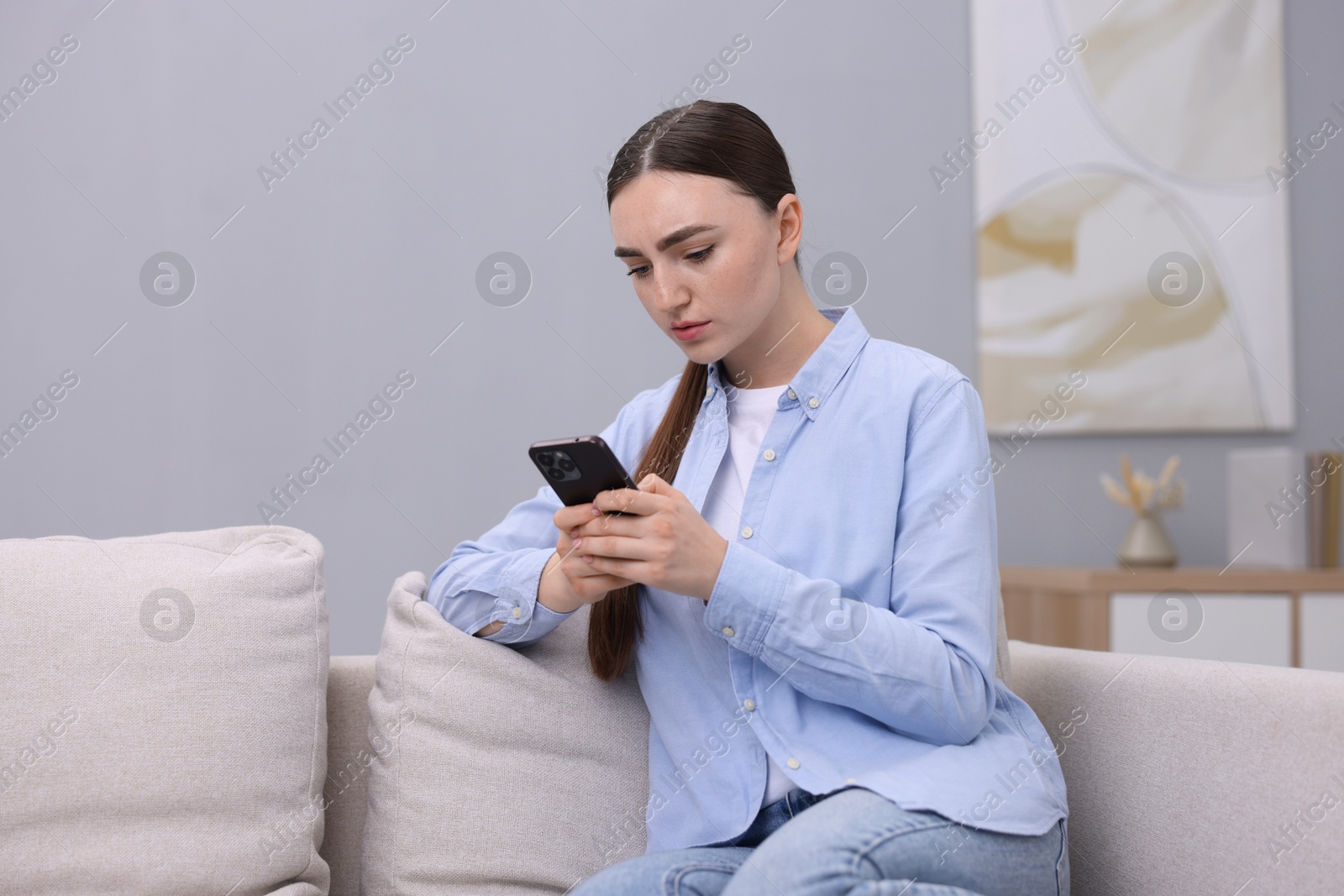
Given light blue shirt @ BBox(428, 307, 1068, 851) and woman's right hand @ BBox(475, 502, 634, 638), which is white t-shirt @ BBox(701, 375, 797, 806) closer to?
light blue shirt @ BBox(428, 307, 1068, 851)

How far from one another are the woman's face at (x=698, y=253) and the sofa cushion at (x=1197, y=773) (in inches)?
23.8

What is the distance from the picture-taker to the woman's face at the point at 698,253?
1.18m

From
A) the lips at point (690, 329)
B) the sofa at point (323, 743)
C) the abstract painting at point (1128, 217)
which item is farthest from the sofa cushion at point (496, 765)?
the abstract painting at point (1128, 217)

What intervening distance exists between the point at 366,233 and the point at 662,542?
5.94 ft

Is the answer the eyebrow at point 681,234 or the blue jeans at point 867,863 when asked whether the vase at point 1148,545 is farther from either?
the eyebrow at point 681,234

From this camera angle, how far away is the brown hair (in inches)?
47.4

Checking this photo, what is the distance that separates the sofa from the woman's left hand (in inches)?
11.9

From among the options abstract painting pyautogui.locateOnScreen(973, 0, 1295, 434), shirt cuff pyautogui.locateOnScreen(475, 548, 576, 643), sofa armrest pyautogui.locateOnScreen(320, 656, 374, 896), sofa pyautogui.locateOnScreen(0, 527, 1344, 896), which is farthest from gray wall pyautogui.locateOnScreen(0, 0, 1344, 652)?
shirt cuff pyautogui.locateOnScreen(475, 548, 576, 643)

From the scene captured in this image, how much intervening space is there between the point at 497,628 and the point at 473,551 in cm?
14

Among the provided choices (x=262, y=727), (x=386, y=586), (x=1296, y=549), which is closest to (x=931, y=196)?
(x=1296, y=549)

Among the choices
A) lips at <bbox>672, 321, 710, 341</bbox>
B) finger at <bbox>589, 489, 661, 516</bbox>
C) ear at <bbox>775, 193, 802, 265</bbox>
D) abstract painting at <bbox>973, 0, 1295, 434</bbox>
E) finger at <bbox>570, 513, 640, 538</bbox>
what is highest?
abstract painting at <bbox>973, 0, 1295, 434</bbox>

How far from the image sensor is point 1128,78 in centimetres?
285

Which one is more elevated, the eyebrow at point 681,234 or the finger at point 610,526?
the eyebrow at point 681,234

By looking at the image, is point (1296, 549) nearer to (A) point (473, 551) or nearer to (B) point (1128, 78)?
(B) point (1128, 78)
